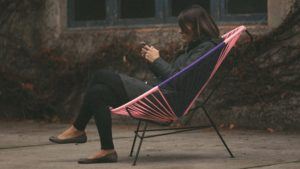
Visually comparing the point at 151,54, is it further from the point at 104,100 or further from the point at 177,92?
the point at 104,100

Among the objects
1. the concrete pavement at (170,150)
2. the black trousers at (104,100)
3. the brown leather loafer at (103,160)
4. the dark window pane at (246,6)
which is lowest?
the concrete pavement at (170,150)

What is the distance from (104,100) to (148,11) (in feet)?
12.1

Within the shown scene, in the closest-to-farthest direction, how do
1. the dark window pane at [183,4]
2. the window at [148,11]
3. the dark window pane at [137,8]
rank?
1. the window at [148,11]
2. the dark window pane at [183,4]
3. the dark window pane at [137,8]

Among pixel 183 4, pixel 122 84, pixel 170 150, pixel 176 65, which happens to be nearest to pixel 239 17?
pixel 183 4

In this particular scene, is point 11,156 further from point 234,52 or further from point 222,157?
point 234,52

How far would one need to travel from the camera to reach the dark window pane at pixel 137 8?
9.42m

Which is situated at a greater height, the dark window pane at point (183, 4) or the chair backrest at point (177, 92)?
the dark window pane at point (183, 4)

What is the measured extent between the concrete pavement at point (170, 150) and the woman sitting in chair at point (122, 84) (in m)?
0.17

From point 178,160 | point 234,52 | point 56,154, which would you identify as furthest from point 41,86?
point 178,160

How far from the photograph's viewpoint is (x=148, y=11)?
9438 mm

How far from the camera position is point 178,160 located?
603cm

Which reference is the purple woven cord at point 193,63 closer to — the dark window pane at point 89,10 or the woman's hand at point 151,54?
the woman's hand at point 151,54

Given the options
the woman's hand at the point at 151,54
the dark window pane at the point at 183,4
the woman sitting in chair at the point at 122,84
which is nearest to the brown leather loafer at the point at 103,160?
the woman sitting in chair at the point at 122,84

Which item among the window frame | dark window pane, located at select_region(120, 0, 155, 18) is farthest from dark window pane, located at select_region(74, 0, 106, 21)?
the window frame
